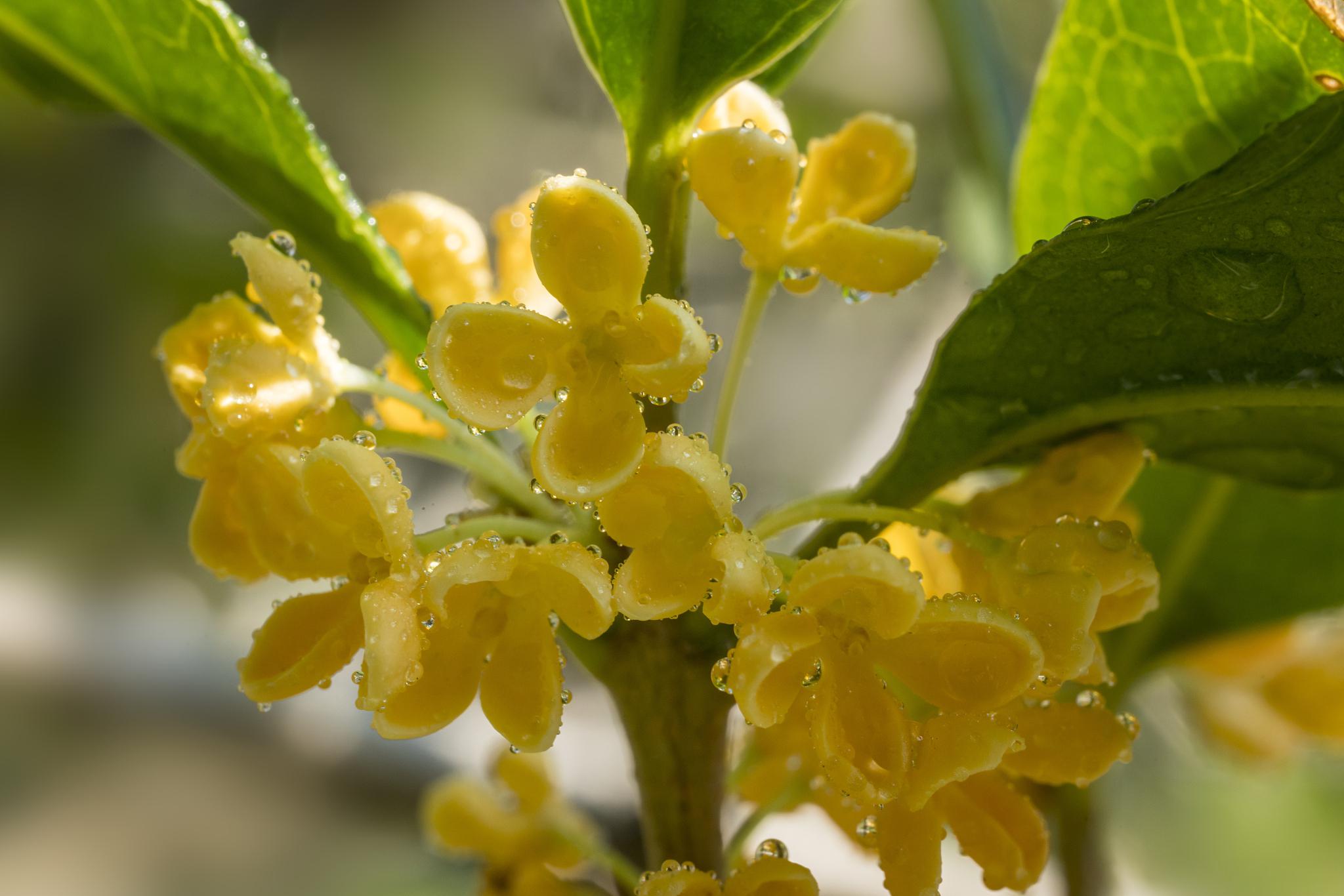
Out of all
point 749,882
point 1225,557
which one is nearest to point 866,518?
Answer: point 749,882

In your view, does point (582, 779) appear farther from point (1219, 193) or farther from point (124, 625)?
point (1219, 193)

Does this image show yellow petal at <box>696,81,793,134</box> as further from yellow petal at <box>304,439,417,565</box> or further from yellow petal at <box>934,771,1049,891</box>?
yellow petal at <box>934,771,1049,891</box>

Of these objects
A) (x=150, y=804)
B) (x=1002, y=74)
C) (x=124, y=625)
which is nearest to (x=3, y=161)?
(x=124, y=625)

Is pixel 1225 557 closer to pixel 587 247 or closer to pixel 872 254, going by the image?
pixel 872 254

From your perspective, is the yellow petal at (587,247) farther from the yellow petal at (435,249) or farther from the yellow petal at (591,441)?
the yellow petal at (435,249)

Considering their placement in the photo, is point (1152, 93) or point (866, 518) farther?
point (1152, 93)

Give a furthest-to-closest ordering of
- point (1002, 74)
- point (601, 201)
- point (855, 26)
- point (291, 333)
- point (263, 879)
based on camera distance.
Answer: point (855, 26)
point (263, 879)
point (1002, 74)
point (291, 333)
point (601, 201)
